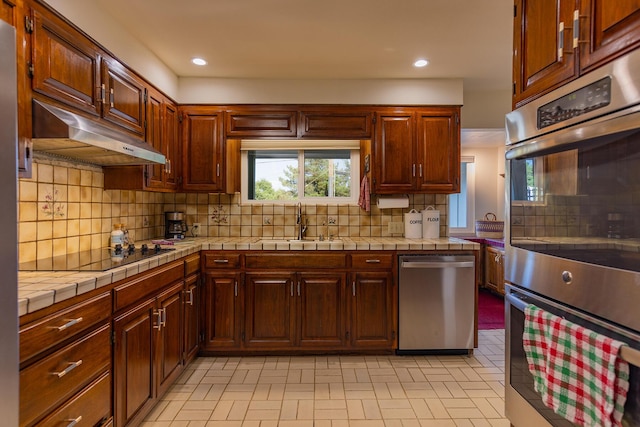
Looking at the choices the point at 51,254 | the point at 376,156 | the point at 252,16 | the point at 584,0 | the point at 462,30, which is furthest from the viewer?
the point at 376,156

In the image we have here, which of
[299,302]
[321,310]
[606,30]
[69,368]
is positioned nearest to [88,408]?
[69,368]

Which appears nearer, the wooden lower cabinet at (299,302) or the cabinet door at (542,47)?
the cabinet door at (542,47)

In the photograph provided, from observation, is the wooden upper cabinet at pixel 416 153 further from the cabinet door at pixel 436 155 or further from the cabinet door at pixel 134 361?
the cabinet door at pixel 134 361

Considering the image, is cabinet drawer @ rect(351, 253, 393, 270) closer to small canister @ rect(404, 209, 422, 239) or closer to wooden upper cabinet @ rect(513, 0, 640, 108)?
small canister @ rect(404, 209, 422, 239)

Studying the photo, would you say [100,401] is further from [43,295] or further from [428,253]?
[428,253]

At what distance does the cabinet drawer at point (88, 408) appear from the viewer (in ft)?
4.20

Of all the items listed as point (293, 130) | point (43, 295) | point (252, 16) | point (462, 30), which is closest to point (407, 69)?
point (462, 30)

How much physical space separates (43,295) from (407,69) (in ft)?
9.47

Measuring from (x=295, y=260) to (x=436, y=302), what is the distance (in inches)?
47.1

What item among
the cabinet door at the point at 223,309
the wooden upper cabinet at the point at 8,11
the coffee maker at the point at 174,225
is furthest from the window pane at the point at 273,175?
the wooden upper cabinet at the point at 8,11

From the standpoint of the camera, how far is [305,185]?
358cm

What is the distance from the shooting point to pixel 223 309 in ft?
9.18

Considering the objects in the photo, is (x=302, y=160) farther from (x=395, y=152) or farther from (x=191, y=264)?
(x=191, y=264)

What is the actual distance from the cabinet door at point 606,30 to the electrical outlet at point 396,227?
2363 millimetres
